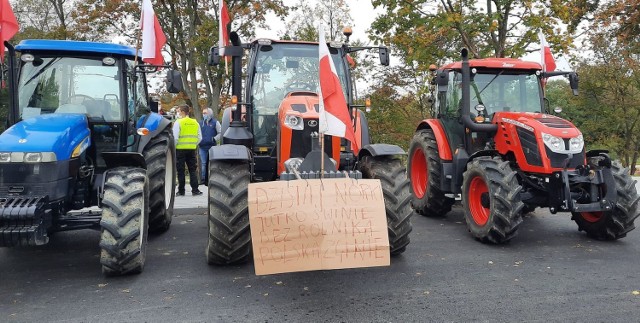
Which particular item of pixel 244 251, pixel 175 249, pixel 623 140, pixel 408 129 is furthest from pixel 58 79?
pixel 623 140

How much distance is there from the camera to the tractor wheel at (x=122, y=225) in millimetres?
4387

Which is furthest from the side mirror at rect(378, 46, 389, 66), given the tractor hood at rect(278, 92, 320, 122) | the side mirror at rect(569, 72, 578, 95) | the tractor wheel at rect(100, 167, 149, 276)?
the tractor wheel at rect(100, 167, 149, 276)

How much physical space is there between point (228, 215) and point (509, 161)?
3.76 m

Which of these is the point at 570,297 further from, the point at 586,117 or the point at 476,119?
the point at 586,117

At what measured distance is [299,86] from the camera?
6.18 m

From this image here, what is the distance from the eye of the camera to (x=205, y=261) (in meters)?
5.32

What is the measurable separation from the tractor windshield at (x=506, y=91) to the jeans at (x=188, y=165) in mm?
5278

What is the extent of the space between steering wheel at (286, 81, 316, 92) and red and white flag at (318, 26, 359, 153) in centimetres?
186

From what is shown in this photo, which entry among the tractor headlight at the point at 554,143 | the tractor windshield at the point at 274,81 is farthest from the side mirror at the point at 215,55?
the tractor headlight at the point at 554,143

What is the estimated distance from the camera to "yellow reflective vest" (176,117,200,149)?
9.12 m

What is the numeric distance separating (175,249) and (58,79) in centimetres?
233

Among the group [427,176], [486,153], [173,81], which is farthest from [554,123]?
[173,81]

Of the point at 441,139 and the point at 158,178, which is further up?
the point at 441,139

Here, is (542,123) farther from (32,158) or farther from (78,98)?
(32,158)
